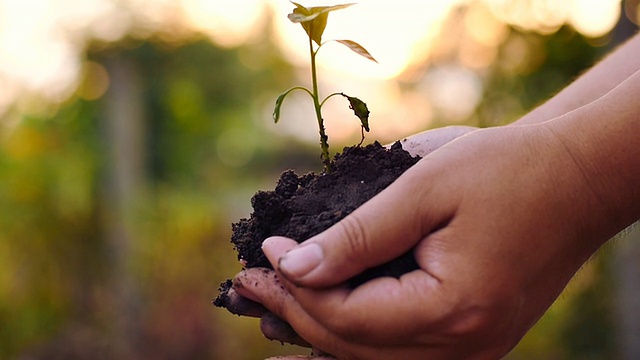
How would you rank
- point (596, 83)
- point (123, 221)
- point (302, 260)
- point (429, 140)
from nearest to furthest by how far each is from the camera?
point (302, 260) < point (429, 140) < point (596, 83) < point (123, 221)

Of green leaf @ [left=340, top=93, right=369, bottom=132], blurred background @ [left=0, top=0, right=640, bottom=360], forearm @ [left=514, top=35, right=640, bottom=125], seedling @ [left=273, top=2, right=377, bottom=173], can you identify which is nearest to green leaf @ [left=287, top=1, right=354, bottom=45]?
seedling @ [left=273, top=2, right=377, bottom=173]

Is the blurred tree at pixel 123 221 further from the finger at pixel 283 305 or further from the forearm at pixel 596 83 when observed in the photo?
the finger at pixel 283 305

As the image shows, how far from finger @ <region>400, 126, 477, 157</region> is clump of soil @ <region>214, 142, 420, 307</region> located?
21 cm

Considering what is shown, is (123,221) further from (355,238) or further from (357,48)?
(355,238)

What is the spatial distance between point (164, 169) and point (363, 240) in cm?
449

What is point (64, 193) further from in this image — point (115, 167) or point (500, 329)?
point (500, 329)

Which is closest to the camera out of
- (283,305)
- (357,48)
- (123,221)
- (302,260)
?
(302,260)

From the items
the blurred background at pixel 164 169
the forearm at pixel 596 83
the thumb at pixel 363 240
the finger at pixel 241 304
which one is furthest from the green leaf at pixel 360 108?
the blurred background at pixel 164 169

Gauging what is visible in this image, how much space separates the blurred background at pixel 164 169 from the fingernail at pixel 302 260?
2987 millimetres

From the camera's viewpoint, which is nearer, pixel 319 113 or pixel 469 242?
pixel 469 242

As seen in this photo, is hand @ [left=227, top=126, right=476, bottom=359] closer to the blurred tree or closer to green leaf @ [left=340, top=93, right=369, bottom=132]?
green leaf @ [left=340, top=93, right=369, bottom=132]

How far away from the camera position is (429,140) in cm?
158

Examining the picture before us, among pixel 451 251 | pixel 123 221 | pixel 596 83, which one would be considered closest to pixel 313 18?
pixel 451 251

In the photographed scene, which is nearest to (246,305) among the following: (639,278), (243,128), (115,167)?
(639,278)
